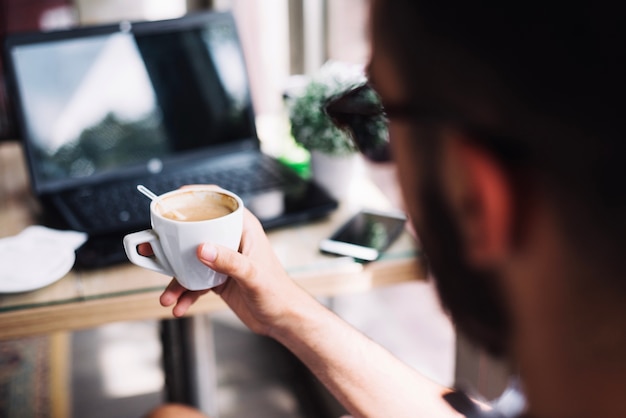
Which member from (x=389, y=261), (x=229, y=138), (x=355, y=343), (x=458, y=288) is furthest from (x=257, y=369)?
(x=458, y=288)

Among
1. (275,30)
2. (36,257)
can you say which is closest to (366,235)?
(36,257)

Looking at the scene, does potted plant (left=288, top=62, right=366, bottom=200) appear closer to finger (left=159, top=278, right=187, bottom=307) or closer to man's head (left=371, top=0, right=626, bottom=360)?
finger (left=159, top=278, right=187, bottom=307)

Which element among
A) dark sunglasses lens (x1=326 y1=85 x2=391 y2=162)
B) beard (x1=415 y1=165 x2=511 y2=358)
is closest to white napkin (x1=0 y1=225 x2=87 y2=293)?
dark sunglasses lens (x1=326 y1=85 x2=391 y2=162)

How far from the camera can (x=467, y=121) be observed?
15.5 inches

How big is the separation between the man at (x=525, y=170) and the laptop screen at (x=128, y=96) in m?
0.94

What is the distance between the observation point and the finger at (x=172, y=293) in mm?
851

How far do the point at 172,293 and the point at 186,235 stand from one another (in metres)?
0.14

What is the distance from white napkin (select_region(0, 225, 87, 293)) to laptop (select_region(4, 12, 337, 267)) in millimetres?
65

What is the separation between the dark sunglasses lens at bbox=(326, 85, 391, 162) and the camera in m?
0.58

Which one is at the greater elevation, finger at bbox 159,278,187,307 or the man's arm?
finger at bbox 159,278,187,307

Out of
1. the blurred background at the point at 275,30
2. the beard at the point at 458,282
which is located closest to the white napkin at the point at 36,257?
the beard at the point at 458,282

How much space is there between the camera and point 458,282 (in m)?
Result: 0.47

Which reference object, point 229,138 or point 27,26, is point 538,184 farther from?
point 27,26

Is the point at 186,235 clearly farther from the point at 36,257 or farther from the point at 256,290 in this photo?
the point at 36,257
